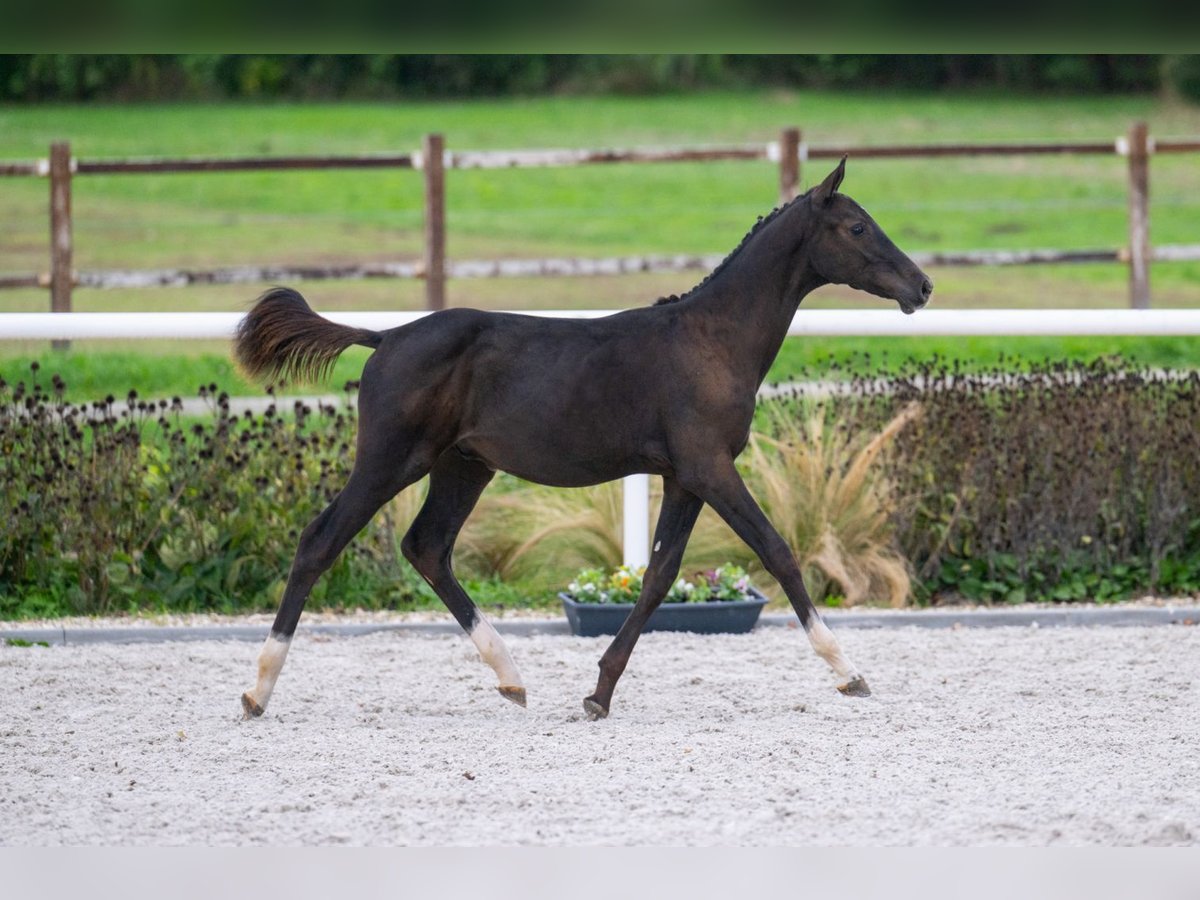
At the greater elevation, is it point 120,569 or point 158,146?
point 158,146

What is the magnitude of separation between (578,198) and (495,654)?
21.5 metres

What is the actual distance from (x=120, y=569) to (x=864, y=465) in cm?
339

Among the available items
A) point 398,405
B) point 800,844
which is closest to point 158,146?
point 398,405

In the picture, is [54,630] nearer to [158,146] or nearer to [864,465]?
[864,465]

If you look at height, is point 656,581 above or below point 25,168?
below

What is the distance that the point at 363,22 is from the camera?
0.80 metres

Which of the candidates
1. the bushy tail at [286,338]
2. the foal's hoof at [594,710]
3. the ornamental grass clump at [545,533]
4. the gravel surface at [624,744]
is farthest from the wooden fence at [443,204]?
the foal's hoof at [594,710]

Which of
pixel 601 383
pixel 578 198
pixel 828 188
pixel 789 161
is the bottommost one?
pixel 601 383

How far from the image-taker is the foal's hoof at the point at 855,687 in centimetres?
503

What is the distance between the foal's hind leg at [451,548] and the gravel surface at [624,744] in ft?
0.54

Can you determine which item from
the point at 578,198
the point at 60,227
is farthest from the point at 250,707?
the point at 578,198

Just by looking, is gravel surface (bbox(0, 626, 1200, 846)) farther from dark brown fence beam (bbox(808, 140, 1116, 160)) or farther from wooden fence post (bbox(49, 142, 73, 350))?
dark brown fence beam (bbox(808, 140, 1116, 160))

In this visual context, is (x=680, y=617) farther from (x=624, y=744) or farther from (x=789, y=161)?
(x=789, y=161)

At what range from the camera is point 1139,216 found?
631 inches
